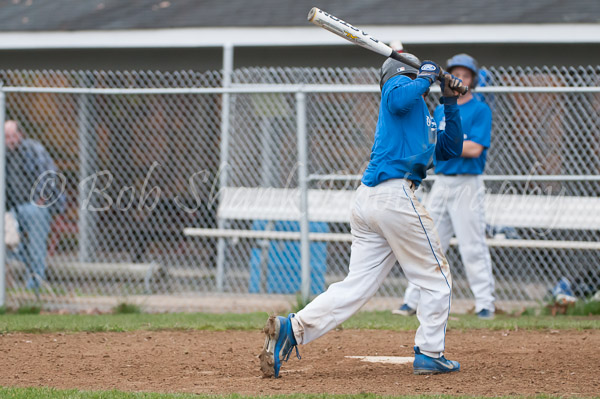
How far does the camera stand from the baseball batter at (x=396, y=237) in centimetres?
459

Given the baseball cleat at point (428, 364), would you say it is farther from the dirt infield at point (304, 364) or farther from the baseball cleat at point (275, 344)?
the baseball cleat at point (275, 344)

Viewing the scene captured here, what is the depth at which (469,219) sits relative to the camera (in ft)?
23.2

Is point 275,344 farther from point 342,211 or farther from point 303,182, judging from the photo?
point 342,211

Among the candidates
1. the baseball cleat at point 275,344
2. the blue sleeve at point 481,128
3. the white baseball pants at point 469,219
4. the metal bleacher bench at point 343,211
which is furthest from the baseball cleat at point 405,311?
the baseball cleat at point 275,344

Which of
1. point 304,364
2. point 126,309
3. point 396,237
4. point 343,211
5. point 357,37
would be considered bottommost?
point 126,309

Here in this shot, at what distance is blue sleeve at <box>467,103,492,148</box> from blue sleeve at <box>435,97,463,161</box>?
6.65 ft

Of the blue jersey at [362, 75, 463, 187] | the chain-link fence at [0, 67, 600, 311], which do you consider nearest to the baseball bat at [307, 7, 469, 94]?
the blue jersey at [362, 75, 463, 187]

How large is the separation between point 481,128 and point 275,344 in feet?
10.8

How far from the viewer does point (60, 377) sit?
4.82m

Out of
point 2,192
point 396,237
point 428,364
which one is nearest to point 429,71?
point 396,237

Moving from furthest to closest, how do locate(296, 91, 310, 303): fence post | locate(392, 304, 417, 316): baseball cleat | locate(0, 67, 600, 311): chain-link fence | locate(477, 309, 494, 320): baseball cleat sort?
locate(0, 67, 600, 311): chain-link fence, locate(296, 91, 310, 303): fence post, locate(392, 304, 417, 316): baseball cleat, locate(477, 309, 494, 320): baseball cleat

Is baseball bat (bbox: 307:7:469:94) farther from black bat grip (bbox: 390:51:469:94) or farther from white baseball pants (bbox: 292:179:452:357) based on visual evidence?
white baseball pants (bbox: 292:179:452:357)

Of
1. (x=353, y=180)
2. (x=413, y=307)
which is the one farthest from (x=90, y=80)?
(x=413, y=307)

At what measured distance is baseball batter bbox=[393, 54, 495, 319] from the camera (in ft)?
23.2
